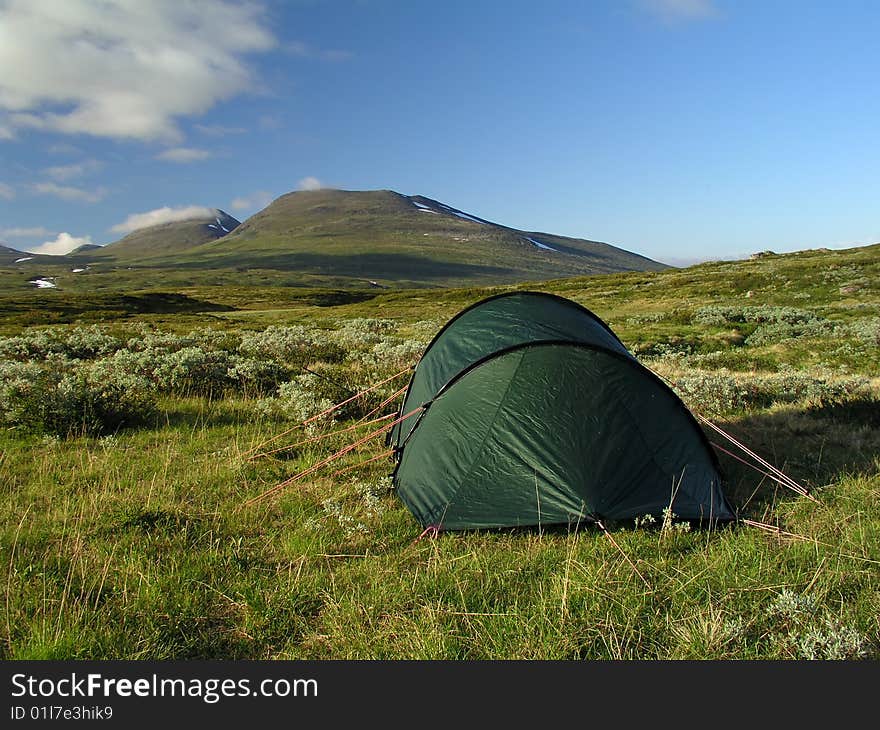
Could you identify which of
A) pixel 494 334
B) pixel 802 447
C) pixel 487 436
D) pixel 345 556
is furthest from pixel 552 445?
pixel 802 447

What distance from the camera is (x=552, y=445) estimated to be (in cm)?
537

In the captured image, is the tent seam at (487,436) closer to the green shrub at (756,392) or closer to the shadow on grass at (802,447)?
the shadow on grass at (802,447)

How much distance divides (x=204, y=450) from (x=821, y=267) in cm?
5372

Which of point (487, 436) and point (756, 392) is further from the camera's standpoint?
point (756, 392)

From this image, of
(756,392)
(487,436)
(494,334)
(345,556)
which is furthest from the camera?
(756,392)

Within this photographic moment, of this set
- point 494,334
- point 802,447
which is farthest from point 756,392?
point 494,334

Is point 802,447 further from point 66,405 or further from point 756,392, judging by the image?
point 66,405

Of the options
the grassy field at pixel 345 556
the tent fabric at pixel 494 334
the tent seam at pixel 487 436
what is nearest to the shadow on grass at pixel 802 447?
the grassy field at pixel 345 556

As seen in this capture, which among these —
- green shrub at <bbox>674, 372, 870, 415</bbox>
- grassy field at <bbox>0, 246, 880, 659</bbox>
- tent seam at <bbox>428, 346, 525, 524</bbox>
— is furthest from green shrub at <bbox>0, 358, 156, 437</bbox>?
green shrub at <bbox>674, 372, 870, 415</bbox>

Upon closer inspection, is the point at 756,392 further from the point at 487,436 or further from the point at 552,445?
the point at 487,436

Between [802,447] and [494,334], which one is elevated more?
[494,334]

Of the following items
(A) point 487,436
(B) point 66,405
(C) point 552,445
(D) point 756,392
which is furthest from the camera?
(D) point 756,392

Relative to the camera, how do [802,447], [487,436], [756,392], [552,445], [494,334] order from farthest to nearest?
[756,392] → [802,447] → [494,334] → [487,436] → [552,445]

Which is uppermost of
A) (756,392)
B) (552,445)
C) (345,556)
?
(552,445)
